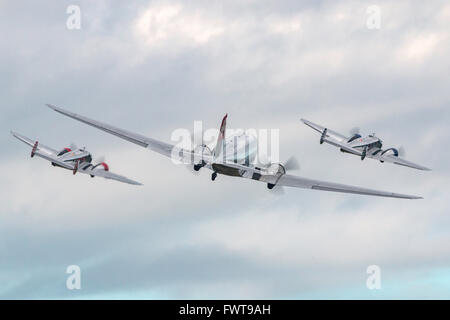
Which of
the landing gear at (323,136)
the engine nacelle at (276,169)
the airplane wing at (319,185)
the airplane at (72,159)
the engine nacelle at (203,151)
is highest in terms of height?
the landing gear at (323,136)

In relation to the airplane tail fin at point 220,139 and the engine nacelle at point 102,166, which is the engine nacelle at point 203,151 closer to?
the airplane tail fin at point 220,139

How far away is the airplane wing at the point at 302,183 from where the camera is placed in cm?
11201

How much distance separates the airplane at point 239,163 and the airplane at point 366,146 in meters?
34.1

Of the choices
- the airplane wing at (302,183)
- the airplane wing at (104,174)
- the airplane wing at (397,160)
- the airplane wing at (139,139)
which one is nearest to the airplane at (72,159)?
the airplane wing at (104,174)

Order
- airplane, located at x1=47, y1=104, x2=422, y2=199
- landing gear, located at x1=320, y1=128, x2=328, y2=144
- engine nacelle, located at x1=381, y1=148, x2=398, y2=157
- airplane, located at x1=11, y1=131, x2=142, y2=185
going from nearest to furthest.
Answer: airplane, located at x1=47, y1=104, x2=422, y2=199 → airplane, located at x1=11, y1=131, x2=142, y2=185 → landing gear, located at x1=320, y1=128, x2=328, y2=144 → engine nacelle, located at x1=381, y1=148, x2=398, y2=157

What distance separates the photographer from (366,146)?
153 meters

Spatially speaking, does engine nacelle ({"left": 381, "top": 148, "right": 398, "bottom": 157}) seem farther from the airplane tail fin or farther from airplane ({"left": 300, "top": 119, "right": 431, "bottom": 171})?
the airplane tail fin

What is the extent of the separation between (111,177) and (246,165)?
1363 inches

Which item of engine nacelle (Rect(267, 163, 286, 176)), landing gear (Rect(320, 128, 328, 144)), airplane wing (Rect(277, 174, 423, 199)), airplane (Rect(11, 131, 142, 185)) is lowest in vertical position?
airplane wing (Rect(277, 174, 423, 199))

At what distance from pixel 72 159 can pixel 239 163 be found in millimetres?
41373

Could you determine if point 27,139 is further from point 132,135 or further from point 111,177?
point 132,135

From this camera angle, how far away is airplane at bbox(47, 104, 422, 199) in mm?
111500

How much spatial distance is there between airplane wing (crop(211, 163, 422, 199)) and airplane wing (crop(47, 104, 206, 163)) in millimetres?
8404

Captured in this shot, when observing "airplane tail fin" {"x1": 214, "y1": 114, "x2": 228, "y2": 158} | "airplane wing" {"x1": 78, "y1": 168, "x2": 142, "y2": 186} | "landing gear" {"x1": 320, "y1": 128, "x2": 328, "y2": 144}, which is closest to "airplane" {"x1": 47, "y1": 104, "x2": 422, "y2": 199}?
"airplane tail fin" {"x1": 214, "y1": 114, "x2": 228, "y2": 158}
